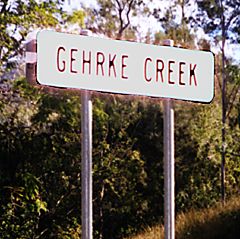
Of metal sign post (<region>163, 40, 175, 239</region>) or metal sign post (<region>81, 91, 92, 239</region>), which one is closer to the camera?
metal sign post (<region>81, 91, 92, 239</region>)

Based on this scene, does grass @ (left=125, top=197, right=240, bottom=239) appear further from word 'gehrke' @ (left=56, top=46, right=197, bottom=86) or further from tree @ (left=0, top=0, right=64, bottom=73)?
word 'gehrke' @ (left=56, top=46, right=197, bottom=86)

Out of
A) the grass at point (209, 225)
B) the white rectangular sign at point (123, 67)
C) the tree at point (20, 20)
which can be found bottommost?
the grass at point (209, 225)

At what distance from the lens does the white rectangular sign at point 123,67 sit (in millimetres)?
2354

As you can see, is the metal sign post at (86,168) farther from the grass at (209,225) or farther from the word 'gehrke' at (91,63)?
the grass at (209,225)

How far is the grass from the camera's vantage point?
10594 mm

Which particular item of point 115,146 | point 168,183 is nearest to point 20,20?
point 115,146

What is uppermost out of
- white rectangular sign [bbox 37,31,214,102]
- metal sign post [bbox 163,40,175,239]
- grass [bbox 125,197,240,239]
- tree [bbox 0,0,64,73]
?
tree [bbox 0,0,64,73]

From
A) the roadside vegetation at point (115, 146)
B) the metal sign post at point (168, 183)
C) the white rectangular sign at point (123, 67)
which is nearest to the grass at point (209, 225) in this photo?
the roadside vegetation at point (115, 146)

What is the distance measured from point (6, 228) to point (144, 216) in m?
2.88

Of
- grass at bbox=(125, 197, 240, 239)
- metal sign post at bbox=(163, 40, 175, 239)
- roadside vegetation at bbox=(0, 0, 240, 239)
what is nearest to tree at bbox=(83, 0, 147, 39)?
roadside vegetation at bbox=(0, 0, 240, 239)

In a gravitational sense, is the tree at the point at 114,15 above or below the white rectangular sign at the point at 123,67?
above

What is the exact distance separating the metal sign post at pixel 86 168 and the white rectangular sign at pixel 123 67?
7 cm

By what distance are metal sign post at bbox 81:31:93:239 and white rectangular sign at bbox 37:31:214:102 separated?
0.07 metres

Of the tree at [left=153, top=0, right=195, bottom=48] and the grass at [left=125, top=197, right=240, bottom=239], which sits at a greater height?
the tree at [left=153, top=0, right=195, bottom=48]
